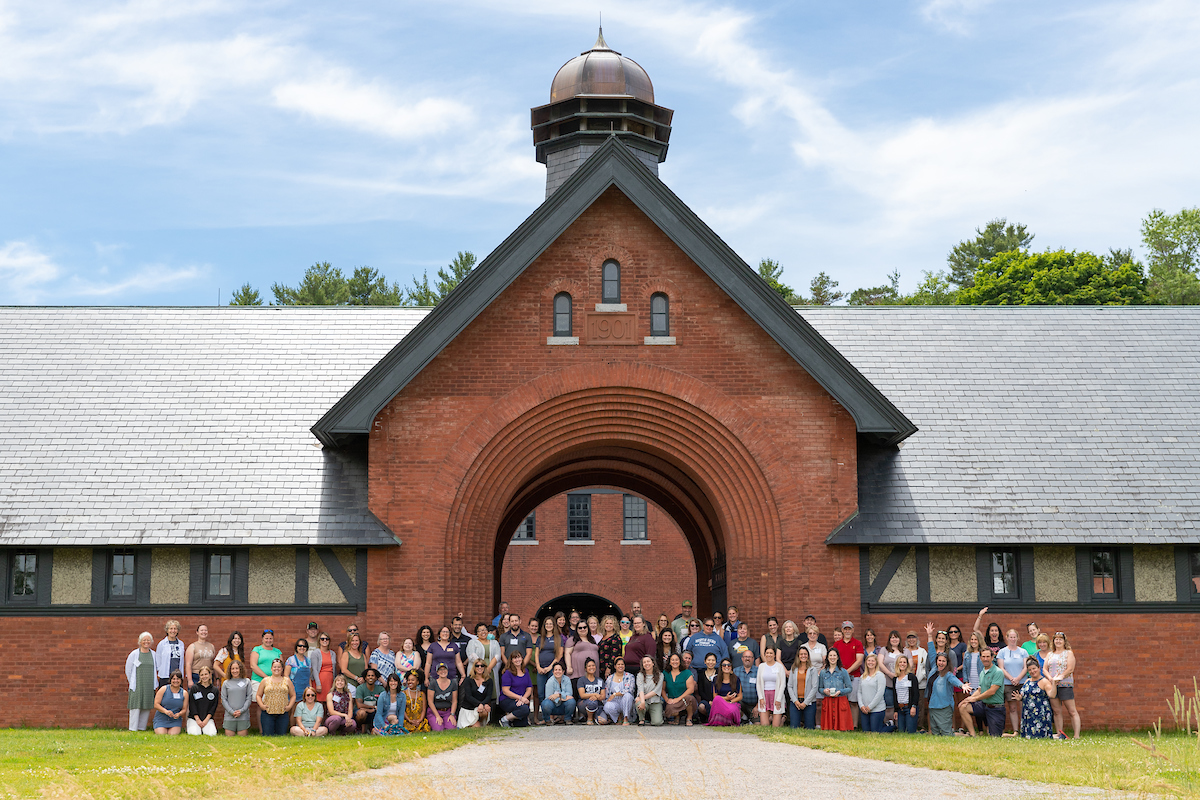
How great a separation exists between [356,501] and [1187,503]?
12848mm

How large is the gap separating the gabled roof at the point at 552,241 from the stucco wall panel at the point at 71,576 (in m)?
4.03

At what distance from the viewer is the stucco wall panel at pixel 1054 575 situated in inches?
705

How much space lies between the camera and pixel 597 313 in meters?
18.2

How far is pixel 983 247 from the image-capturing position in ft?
202

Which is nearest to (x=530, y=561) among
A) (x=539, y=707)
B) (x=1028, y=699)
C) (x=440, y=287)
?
(x=440, y=287)

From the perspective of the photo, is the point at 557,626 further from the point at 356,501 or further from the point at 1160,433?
the point at 1160,433

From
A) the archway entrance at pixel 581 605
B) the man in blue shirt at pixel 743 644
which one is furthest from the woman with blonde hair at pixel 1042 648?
the archway entrance at pixel 581 605

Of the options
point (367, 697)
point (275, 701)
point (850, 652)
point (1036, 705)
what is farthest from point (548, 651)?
point (1036, 705)

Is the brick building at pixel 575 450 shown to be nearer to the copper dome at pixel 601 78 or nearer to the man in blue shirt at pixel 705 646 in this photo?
the man in blue shirt at pixel 705 646

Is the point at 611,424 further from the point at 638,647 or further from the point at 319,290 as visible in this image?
→ the point at 319,290

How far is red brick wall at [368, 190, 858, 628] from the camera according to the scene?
57.6 ft

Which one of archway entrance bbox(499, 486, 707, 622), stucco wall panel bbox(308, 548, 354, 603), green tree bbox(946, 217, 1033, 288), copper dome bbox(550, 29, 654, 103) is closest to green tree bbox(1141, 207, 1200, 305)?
green tree bbox(946, 217, 1033, 288)

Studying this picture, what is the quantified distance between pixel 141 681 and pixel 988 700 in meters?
11.5

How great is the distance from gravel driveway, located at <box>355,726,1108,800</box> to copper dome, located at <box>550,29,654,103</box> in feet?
50.9
